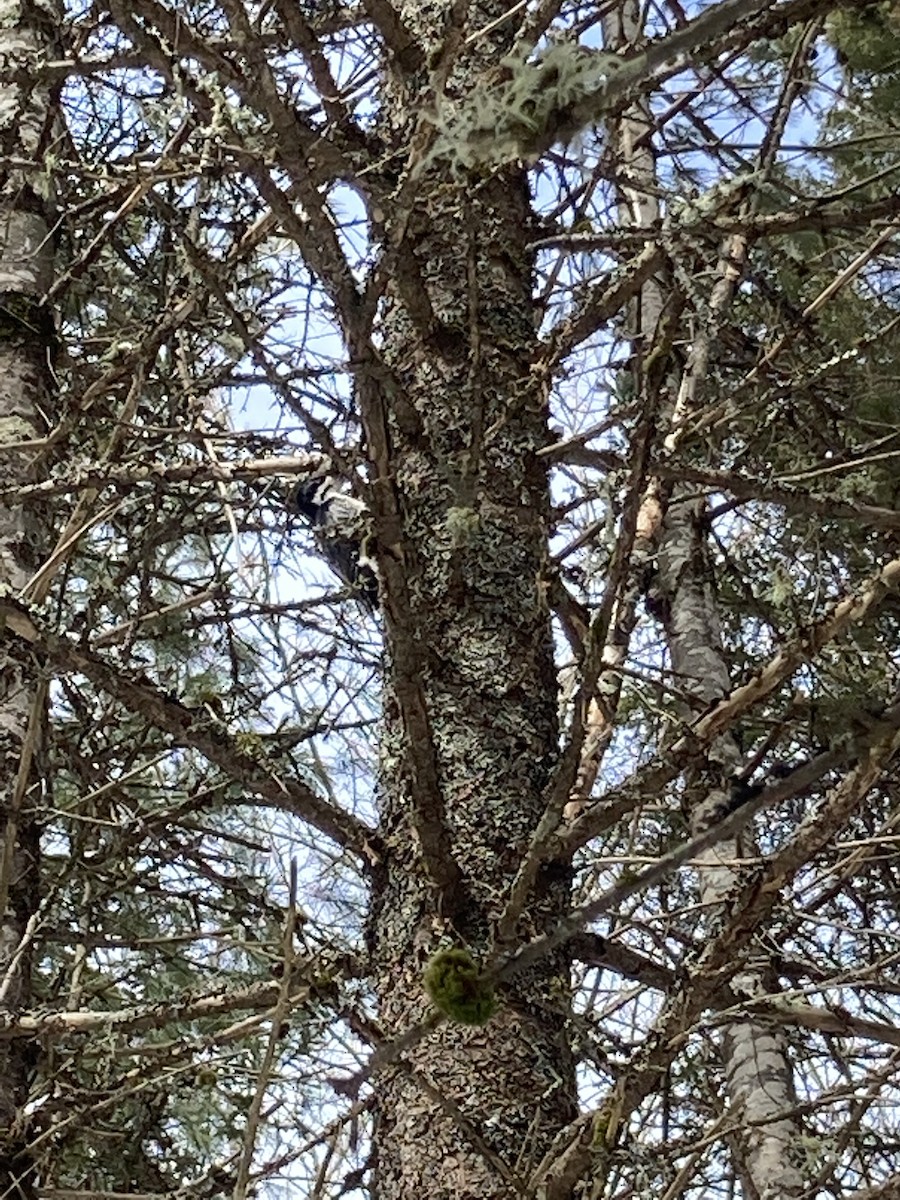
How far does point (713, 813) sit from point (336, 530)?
1.39m

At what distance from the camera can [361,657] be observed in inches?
118

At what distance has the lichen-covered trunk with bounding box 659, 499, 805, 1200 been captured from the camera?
3270 millimetres

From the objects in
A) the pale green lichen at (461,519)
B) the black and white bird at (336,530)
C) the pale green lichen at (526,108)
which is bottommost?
the pale green lichen at (526,108)

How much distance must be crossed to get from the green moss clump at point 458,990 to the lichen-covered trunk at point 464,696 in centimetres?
8

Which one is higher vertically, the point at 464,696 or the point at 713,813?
the point at 713,813

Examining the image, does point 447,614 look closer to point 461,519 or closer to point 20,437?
point 461,519

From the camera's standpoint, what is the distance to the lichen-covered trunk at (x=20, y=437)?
2.23m

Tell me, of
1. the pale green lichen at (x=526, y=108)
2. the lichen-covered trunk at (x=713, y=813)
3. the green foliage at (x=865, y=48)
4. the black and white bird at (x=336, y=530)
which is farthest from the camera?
the green foliage at (x=865, y=48)

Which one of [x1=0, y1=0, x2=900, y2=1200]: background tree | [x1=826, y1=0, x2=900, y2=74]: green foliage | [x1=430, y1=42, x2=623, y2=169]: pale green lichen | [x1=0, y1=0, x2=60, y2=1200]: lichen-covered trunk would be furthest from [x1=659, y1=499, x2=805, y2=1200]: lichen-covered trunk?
[x1=430, y1=42, x2=623, y2=169]: pale green lichen

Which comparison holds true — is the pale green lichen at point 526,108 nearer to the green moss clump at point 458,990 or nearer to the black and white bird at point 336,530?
the green moss clump at point 458,990

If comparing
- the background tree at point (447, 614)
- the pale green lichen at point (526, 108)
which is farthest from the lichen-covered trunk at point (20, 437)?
the pale green lichen at point (526, 108)

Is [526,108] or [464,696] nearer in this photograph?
[526,108]

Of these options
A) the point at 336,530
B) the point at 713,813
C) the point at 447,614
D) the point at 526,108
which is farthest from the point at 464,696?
the point at 713,813

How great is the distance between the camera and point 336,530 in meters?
2.54
